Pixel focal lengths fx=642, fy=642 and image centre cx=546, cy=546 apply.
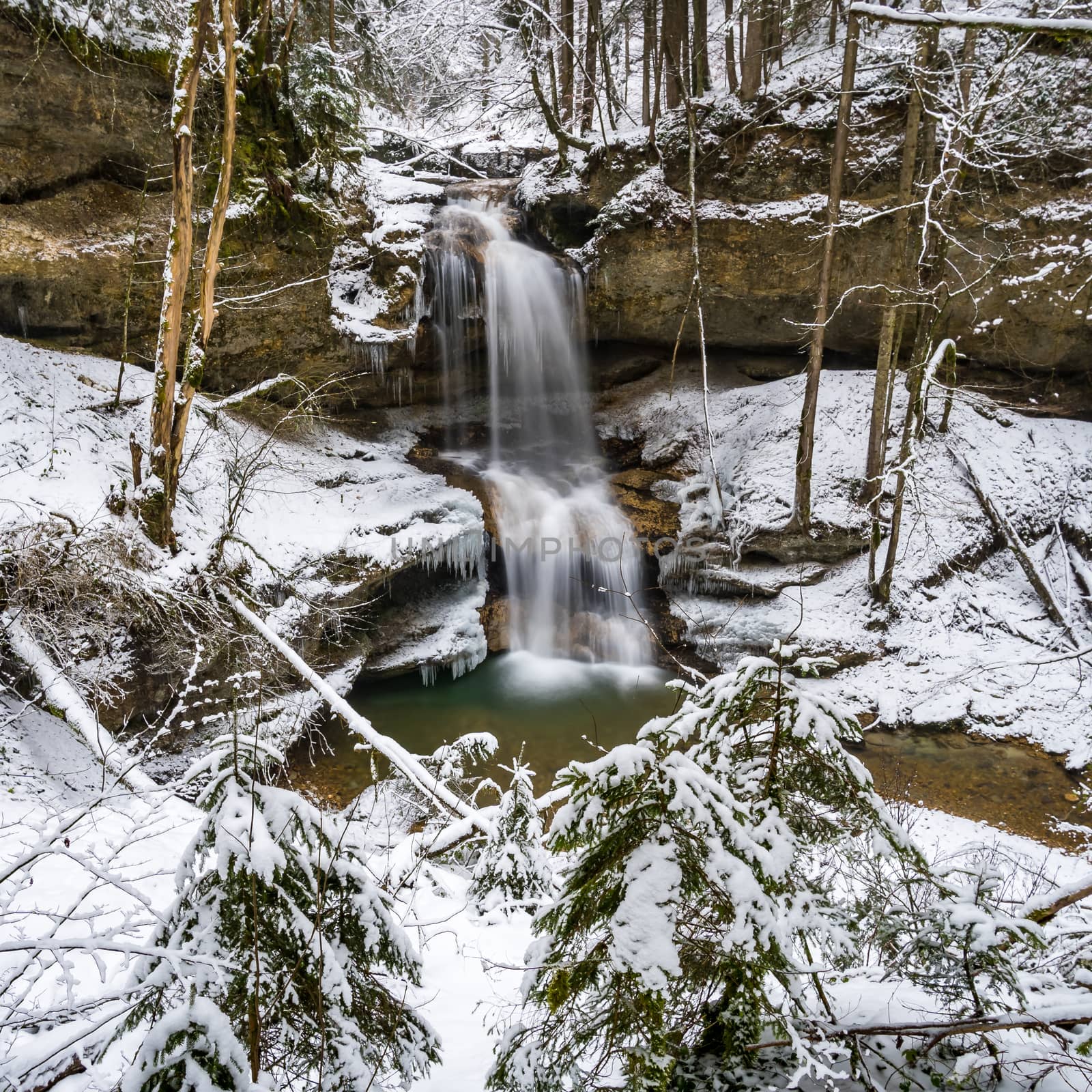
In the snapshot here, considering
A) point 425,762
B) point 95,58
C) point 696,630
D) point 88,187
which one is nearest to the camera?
point 425,762

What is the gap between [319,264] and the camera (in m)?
11.4

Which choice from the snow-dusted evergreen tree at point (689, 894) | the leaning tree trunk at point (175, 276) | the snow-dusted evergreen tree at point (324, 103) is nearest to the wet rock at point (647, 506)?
the leaning tree trunk at point (175, 276)

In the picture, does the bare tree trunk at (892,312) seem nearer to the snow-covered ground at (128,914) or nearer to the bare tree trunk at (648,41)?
the snow-covered ground at (128,914)

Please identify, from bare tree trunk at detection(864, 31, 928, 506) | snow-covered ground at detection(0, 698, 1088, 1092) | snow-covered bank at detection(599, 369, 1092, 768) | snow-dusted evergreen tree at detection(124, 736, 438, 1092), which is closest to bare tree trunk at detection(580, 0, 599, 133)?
bare tree trunk at detection(864, 31, 928, 506)

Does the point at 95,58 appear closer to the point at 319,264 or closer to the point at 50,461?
the point at 319,264

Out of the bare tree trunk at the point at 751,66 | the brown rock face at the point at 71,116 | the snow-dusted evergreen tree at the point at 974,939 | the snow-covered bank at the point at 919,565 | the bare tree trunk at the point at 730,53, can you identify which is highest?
the bare tree trunk at the point at 730,53

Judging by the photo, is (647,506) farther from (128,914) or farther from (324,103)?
(128,914)

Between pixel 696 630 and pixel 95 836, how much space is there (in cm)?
811

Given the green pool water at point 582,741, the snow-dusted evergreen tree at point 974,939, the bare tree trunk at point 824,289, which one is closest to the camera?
the snow-dusted evergreen tree at point 974,939

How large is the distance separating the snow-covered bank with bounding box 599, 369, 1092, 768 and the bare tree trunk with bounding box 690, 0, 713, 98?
6706mm

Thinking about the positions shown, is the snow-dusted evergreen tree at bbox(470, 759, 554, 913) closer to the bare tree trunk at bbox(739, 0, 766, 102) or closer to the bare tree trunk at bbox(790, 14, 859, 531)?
the bare tree trunk at bbox(790, 14, 859, 531)

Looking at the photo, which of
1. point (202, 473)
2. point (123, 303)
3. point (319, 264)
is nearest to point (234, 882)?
point (202, 473)

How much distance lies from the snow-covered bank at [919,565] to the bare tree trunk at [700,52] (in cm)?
671

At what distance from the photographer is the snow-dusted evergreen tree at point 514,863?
151 inches
